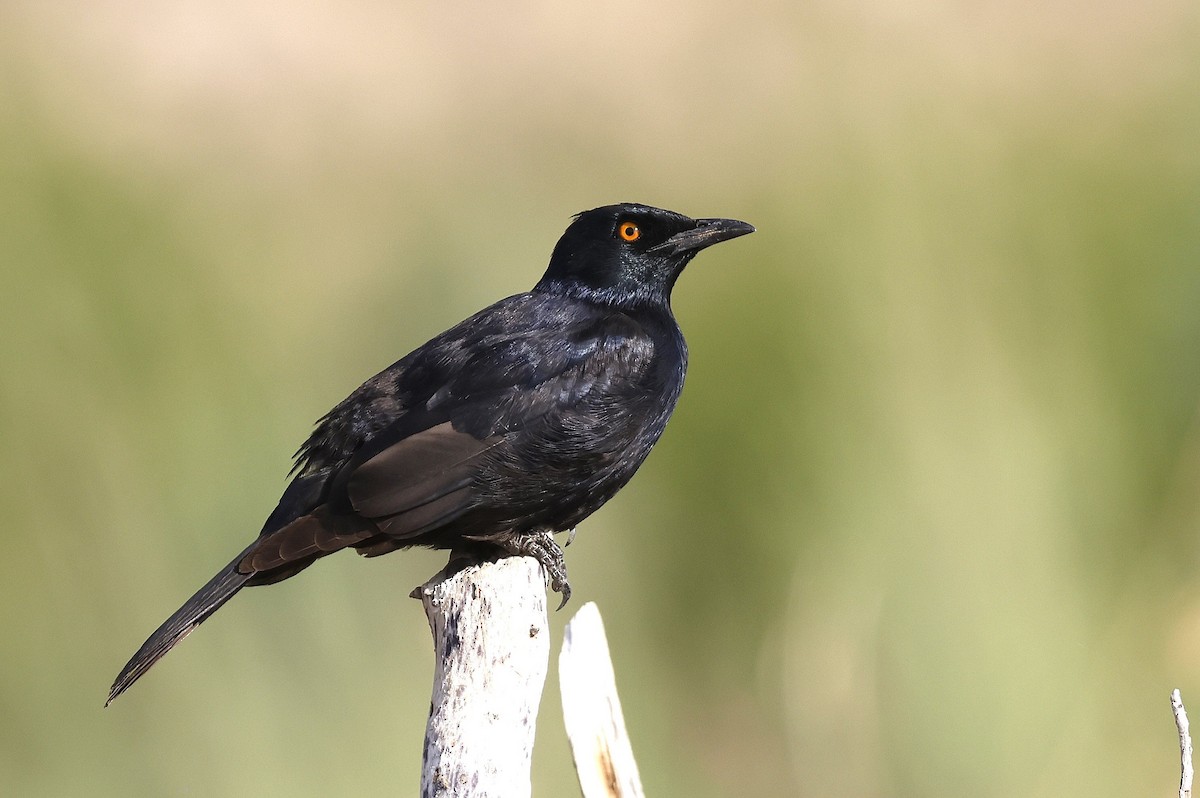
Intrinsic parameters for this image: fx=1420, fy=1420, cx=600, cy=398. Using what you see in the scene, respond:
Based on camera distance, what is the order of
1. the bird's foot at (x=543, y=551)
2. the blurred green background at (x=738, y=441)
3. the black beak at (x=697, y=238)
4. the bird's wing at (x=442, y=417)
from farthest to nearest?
the blurred green background at (x=738, y=441)
the black beak at (x=697, y=238)
the bird's foot at (x=543, y=551)
the bird's wing at (x=442, y=417)

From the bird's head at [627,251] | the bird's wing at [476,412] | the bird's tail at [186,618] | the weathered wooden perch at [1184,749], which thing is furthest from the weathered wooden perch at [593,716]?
the bird's head at [627,251]

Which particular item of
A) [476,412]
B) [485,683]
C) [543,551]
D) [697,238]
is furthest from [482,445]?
[697,238]

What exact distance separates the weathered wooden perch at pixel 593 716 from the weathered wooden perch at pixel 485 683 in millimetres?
135

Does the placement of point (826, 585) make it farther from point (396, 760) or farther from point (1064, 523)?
point (396, 760)

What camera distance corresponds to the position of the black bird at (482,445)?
3518mm

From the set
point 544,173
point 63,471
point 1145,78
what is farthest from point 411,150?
point 1145,78

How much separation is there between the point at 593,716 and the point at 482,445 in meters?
0.86

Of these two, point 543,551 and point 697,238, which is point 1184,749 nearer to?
point 543,551

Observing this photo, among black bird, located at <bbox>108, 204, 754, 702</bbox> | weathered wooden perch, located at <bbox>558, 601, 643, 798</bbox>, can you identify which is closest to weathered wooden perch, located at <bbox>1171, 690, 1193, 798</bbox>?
weathered wooden perch, located at <bbox>558, 601, 643, 798</bbox>

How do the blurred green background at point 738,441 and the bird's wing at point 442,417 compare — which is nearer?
the bird's wing at point 442,417

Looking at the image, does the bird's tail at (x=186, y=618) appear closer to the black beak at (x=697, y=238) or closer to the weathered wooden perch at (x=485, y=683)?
the weathered wooden perch at (x=485, y=683)

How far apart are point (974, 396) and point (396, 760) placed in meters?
2.23

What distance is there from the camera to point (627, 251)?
168 inches

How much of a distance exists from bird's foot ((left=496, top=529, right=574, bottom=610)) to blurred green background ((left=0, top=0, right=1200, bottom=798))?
0.73 m
